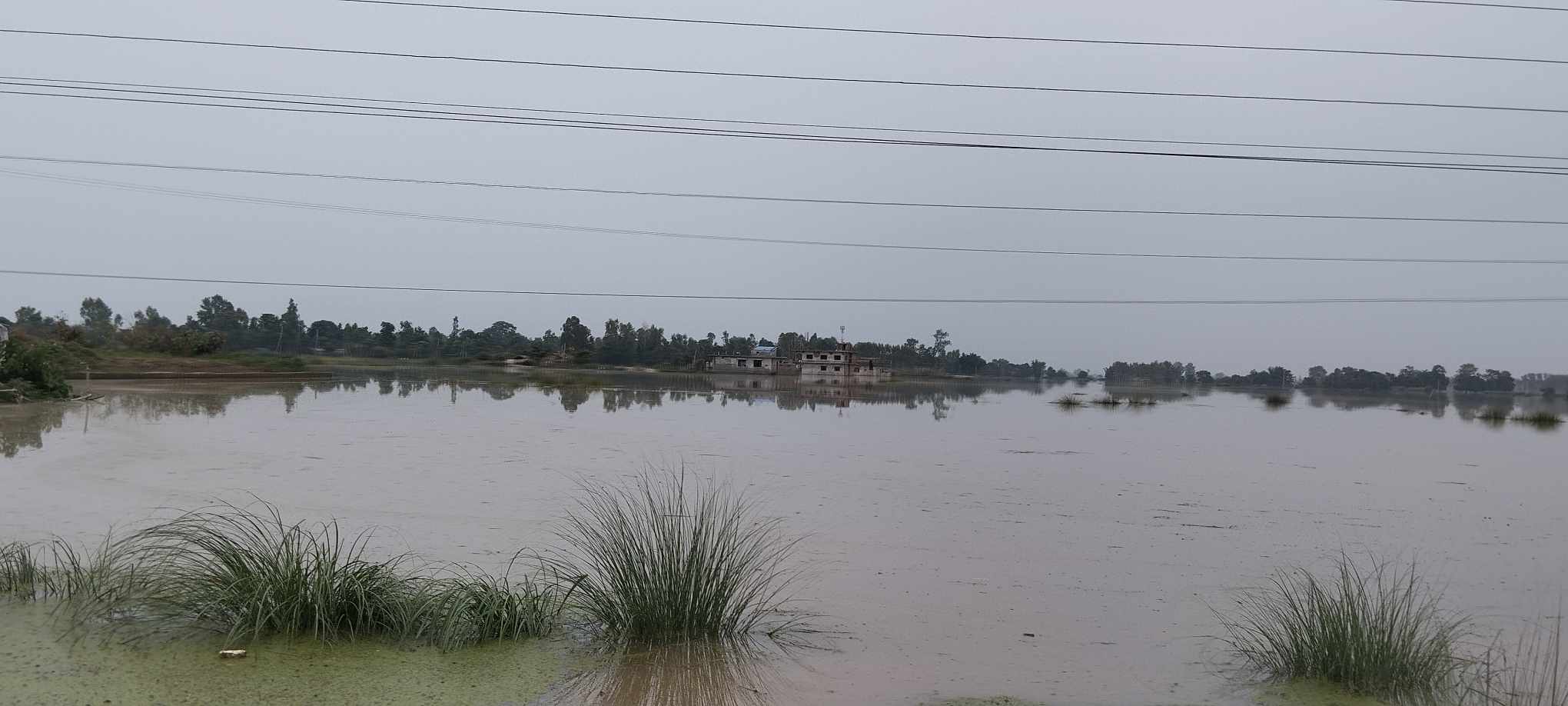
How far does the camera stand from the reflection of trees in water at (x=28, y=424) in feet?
44.6

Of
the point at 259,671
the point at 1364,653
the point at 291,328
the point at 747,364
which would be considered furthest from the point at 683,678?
the point at 747,364

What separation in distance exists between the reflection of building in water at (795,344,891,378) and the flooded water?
1544 inches

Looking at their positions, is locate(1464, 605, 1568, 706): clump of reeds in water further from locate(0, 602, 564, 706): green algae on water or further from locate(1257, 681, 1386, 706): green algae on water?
locate(0, 602, 564, 706): green algae on water

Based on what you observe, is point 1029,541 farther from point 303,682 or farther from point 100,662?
point 100,662

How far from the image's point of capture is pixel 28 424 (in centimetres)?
1656

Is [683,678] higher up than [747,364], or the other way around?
[747,364]

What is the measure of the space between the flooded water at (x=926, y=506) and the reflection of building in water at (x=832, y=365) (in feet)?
129

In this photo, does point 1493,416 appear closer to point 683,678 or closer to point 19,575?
point 683,678

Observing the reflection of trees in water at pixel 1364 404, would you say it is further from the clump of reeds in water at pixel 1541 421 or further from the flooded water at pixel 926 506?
the flooded water at pixel 926 506

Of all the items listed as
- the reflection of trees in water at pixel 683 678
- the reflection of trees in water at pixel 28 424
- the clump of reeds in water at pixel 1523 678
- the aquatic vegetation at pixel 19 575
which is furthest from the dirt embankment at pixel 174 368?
the clump of reeds in water at pixel 1523 678

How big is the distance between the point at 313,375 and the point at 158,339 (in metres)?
9.24

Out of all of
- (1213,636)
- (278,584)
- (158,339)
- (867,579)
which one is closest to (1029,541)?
(867,579)

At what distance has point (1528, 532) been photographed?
10984mm

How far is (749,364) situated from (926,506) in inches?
2200
